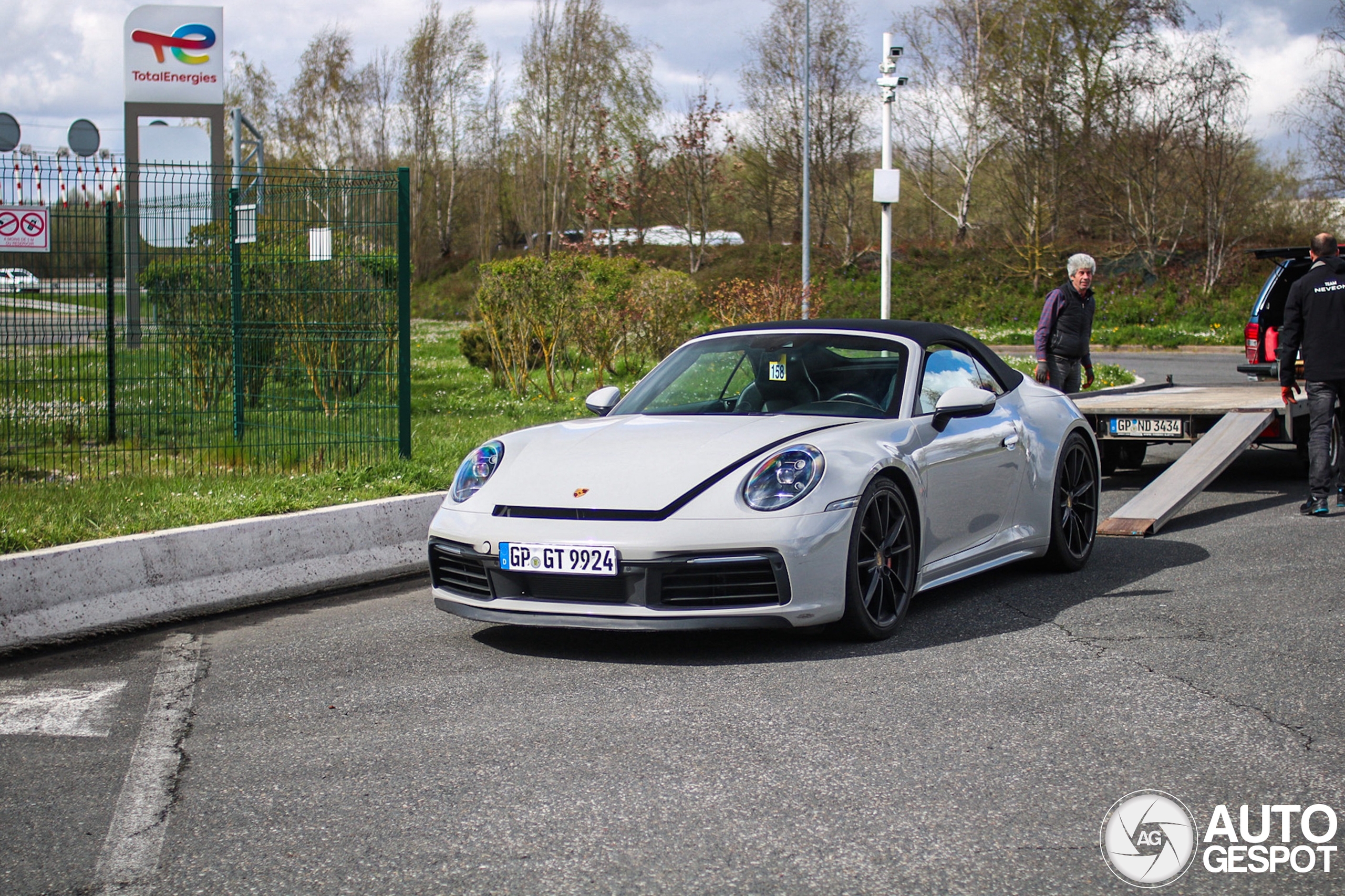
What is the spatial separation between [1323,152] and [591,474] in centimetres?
3669

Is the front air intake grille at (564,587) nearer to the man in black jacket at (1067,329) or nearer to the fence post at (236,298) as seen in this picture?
the fence post at (236,298)

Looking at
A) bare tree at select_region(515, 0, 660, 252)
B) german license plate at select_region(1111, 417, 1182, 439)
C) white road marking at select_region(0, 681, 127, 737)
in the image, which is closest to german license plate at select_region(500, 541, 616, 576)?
white road marking at select_region(0, 681, 127, 737)

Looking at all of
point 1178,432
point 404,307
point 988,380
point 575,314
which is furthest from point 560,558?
point 575,314

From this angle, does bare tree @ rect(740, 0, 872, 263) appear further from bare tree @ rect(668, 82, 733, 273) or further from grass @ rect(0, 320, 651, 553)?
grass @ rect(0, 320, 651, 553)

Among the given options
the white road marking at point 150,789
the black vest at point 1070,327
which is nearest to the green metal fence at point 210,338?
the white road marking at point 150,789

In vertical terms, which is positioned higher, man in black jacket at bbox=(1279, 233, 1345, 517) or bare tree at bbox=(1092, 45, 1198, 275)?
bare tree at bbox=(1092, 45, 1198, 275)

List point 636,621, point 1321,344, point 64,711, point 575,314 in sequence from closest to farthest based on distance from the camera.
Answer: point 64,711
point 636,621
point 1321,344
point 575,314

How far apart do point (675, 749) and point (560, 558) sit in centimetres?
119

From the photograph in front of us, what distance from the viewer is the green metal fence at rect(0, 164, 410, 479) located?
880 centimetres

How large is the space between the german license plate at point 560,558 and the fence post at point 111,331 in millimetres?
5184

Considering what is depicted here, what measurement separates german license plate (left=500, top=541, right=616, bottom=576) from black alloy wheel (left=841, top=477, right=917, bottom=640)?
3.22ft

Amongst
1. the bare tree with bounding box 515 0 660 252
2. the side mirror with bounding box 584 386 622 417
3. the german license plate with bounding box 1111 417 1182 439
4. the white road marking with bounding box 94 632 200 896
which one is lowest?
the white road marking with bounding box 94 632 200 896

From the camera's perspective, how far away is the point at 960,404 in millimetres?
5926

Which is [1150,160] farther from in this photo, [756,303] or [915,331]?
[915,331]
